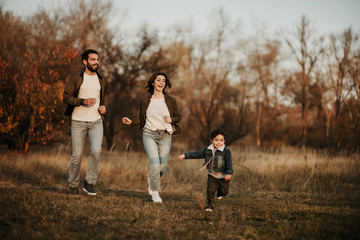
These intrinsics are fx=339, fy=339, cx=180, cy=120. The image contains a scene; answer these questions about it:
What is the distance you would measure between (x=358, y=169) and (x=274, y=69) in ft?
67.1

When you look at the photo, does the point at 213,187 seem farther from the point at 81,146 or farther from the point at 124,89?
the point at 124,89

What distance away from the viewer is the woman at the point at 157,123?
18.0ft

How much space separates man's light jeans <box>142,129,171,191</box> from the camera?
5441 millimetres

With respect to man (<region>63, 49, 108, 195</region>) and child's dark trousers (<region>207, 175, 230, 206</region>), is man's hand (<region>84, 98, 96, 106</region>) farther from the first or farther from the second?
child's dark trousers (<region>207, 175, 230, 206</region>)

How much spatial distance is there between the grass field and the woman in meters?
0.63

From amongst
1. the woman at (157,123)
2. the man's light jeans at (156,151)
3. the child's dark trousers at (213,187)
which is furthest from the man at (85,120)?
the child's dark trousers at (213,187)

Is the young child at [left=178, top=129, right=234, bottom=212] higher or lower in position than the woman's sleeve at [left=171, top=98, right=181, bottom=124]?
lower

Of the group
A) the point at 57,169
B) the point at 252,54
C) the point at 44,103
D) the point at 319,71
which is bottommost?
the point at 57,169

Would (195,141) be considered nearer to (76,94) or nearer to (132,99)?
(132,99)

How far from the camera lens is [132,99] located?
15.4 m

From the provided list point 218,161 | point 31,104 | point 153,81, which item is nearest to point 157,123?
point 153,81

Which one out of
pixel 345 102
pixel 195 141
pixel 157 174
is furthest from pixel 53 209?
pixel 345 102

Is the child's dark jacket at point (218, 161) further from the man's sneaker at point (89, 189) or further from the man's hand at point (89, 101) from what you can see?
the man's sneaker at point (89, 189)

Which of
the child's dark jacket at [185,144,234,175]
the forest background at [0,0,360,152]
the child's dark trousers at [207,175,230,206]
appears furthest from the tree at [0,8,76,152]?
the child's dark trousers at [207,175,230,206]
